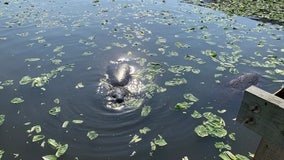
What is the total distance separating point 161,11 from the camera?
41.6 ft

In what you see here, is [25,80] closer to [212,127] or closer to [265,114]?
[212,127]

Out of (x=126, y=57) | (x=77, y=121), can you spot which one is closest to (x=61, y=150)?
(x=77, y=121)

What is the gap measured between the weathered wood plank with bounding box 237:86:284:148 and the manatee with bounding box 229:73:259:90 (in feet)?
15.2

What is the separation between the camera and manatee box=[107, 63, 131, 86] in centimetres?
639

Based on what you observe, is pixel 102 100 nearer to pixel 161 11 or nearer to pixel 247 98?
pixel 247 98

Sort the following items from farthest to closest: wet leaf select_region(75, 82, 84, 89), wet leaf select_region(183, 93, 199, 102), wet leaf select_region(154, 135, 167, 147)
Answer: wet leaf select_region(75, 82, 84, 89) < wet leaf select_region(183, 93, 199, 102) < wet leaf select_region(154, 135, 167, 147)

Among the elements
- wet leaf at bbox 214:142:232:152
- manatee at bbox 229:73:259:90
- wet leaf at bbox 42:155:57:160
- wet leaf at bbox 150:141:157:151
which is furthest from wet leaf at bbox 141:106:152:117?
manatee at bbox 229:73:259:90

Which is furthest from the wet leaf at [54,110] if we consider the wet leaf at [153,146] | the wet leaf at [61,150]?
the wet leaf at [153,146]

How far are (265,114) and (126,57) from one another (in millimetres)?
6298

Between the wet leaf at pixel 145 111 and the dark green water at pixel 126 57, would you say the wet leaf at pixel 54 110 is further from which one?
the wet leaf at pixel 145 111

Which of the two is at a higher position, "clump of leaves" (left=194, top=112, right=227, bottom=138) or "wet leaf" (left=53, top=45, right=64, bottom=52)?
"wet leaf" (left=53, top=45, right=64, bottom=52)

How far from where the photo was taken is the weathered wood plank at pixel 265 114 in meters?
1.74

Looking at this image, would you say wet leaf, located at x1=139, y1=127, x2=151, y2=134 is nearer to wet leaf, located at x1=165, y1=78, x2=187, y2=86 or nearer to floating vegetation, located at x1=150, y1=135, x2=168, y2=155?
floating vegetation, located at x1=150, y1=135, x2=168, y2=155

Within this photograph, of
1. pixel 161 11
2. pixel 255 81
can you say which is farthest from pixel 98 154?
pixel 161 11
